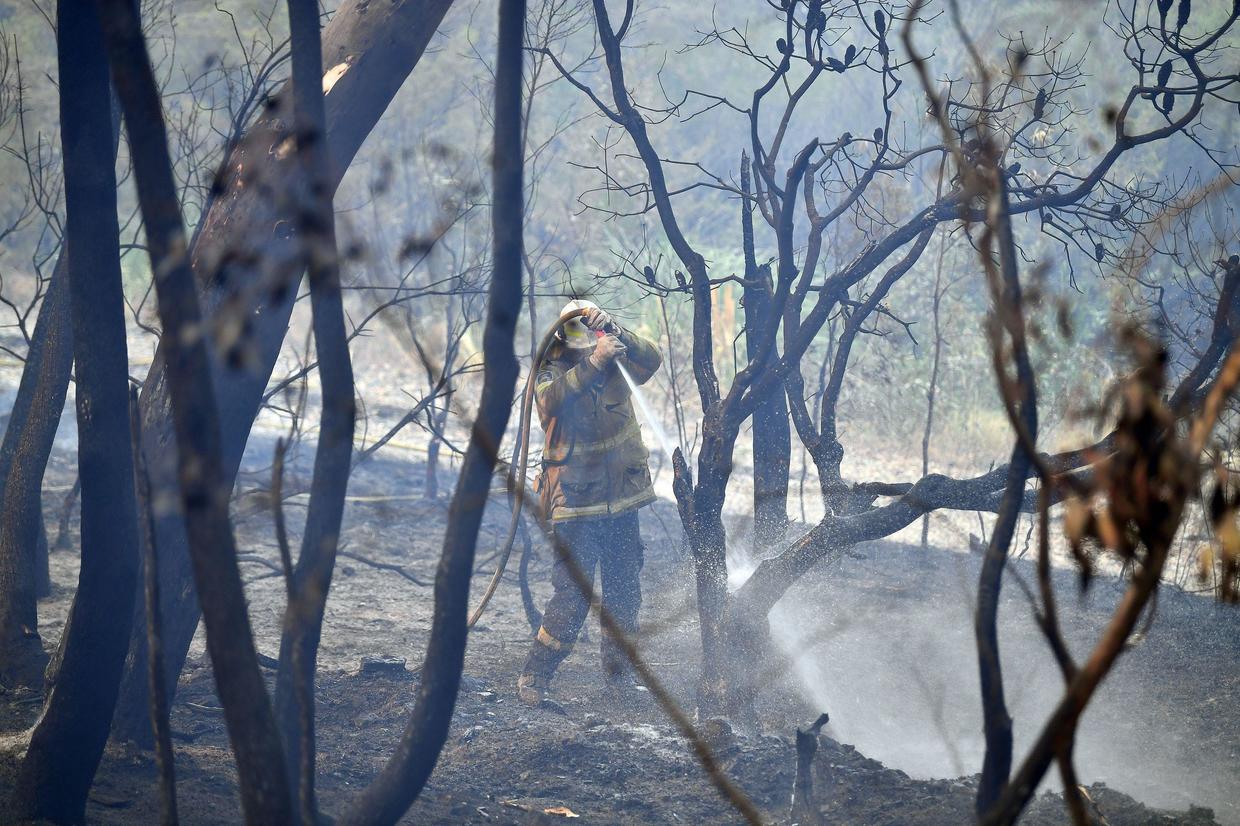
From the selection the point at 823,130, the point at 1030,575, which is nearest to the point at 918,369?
the point at 1030,575

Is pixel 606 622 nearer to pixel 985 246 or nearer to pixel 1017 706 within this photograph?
pixel 985 246

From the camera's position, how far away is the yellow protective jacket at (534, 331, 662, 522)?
545cm

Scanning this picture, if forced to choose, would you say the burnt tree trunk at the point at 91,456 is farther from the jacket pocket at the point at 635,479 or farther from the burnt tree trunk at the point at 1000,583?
the jacket pocket at the point at 635,479

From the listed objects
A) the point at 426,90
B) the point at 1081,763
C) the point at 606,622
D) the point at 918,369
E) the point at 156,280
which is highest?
the point at 426,90

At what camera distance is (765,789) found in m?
4.22

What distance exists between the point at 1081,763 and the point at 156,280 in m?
5.19

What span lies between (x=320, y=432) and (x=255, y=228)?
1542mm

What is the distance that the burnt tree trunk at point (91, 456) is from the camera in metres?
3.05

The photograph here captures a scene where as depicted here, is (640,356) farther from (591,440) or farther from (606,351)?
(591,440)

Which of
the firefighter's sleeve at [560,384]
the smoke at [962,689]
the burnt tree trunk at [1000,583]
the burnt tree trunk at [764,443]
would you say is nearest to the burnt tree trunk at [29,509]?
the firefighter's sleeve at [560,384]

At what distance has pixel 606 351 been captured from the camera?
17.3ft

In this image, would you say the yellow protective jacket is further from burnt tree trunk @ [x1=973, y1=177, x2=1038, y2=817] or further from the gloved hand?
burnt tree trunk @ [x1=973, y1=177, x2=1038, y2=817]

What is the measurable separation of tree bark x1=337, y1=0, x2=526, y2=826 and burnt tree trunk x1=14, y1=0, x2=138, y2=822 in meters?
1.37

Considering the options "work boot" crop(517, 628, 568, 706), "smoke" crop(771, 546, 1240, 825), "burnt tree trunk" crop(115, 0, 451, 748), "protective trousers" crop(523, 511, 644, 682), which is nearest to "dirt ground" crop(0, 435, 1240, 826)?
"smoke" crop(771, 546, 1240, 825)
